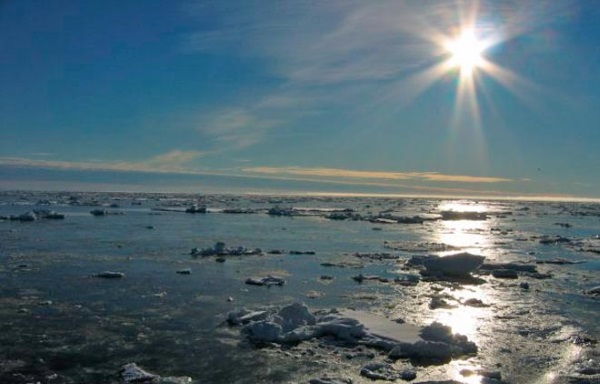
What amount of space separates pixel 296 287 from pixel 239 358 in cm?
753

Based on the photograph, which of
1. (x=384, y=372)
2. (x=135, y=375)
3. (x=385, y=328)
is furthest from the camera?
(x=385, y=328)

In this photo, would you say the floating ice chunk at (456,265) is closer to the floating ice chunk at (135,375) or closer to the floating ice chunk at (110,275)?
the floating ice chunk at (110,275)

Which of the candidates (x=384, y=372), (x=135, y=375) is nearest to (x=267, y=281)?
(x=384, y=372)

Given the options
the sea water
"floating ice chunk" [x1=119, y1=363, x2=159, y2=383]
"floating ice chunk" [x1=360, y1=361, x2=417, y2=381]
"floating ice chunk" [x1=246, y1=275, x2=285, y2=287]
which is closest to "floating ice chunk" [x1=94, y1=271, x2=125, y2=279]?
the sea water

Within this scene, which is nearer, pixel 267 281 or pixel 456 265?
pixel 267 281

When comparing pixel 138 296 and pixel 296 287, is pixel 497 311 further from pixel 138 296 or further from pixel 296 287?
pixel 138 296

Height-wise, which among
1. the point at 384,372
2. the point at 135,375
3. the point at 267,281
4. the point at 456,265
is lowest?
the point at 135,375

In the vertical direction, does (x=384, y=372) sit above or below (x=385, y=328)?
below

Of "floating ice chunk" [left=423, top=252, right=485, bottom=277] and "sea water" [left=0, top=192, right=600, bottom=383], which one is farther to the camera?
"floating ice chunk" [left=423, top=252, right=485, bottom=277]

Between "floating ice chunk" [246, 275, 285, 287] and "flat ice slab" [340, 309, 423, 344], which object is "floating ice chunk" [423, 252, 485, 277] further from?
"flat ice slab" [340, 309, 423, 344]

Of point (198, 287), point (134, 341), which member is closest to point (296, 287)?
point (198, 287)

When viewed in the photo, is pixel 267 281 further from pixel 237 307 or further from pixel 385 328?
pixel 385 328

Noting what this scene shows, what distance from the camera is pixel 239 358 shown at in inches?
429

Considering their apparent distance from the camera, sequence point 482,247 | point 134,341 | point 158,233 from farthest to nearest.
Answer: point 158,233
point 482,247
point 134,341
